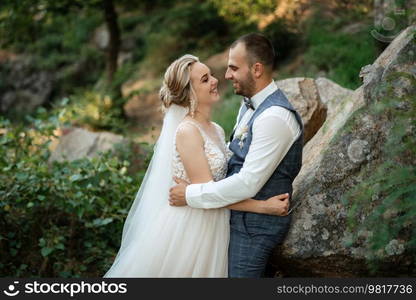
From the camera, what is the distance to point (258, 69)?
3447 millimetres

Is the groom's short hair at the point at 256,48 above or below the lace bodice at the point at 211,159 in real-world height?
above

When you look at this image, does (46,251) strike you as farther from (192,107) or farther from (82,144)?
(82,144)

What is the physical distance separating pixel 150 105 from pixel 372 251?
11.6m

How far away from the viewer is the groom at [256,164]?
3.25m

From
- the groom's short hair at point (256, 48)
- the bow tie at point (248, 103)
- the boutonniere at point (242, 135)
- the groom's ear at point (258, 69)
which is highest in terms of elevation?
the groom's short hair at point (256, 48)

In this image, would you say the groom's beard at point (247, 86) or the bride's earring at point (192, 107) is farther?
the bride's earring at point (192, 107)

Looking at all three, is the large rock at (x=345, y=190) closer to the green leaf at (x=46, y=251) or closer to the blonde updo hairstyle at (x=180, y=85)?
the blonde updo hairstyle at (x=180, y=85)

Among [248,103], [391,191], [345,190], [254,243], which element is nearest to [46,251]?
[254,243]

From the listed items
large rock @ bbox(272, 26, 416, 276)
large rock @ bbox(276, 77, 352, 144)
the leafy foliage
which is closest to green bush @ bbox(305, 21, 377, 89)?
large rock @ bbox(276, 77, 352, 144)

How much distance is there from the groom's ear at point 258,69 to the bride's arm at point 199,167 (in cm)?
51

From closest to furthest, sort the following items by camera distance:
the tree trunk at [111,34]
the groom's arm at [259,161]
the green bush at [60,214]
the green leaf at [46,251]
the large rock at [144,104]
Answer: the groom's arm at [259,161], the green leaf at [46,251], the green bush at [60,214], the tree trunk at [111,34], the large rock at [144,104]

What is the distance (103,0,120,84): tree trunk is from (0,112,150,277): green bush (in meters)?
7.78

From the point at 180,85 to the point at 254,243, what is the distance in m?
1.10

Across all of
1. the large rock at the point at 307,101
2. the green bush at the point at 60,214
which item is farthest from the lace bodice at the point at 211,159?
the green bush at the point at 60,214
